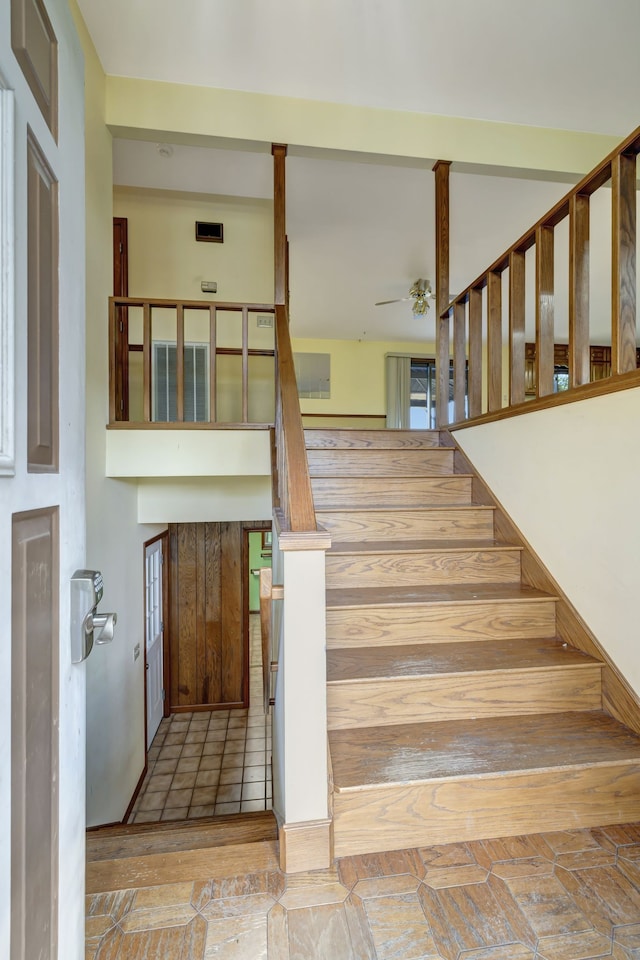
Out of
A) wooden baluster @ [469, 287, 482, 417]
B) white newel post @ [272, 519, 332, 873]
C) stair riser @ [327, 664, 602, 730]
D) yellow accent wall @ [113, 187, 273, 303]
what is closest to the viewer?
white newel post @ [272, 519, 332, 873]

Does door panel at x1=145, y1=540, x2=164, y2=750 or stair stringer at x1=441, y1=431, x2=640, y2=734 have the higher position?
stair stringer at x1=441, y1=431, x2=640, y2=734

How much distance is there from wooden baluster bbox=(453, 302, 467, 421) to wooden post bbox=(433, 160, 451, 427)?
129 millimetres

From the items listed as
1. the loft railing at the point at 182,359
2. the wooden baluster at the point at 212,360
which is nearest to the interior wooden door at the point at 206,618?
the loft railing at the point at 182,359

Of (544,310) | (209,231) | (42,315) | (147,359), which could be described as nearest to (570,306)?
(544,310)

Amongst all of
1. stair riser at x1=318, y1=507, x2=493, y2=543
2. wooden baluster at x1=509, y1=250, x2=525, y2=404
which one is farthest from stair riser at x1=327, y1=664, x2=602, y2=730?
wooden baluster at x1=509, y1=250, x2=525, y2=404

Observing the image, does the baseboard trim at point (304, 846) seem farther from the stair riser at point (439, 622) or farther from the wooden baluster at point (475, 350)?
the wooden baluster at point (475, 350)

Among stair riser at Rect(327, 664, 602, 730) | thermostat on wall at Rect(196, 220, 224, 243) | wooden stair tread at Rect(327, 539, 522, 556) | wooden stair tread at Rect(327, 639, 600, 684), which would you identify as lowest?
stair riser at Rect(327, 664, 602, 730)

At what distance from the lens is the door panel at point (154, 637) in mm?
4320

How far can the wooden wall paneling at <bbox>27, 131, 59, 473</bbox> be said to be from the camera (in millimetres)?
763

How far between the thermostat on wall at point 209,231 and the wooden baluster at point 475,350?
2407 millimetres

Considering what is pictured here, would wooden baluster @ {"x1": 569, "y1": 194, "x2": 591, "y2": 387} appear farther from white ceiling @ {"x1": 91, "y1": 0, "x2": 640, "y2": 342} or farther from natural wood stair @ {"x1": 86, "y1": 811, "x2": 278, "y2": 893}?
natural wood stair @ {"x1": 86, "y1": 811, "x2": 278, "y2": 893}

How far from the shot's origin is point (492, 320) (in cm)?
272

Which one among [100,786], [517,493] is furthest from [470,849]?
[100,786]

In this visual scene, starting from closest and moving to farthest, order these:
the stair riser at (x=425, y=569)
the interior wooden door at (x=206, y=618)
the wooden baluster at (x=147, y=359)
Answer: the stair riser at (x=425, y=569) → the wooden baluster at (x=147, y=359) → the interior wooden door at (x=206, y=618)
